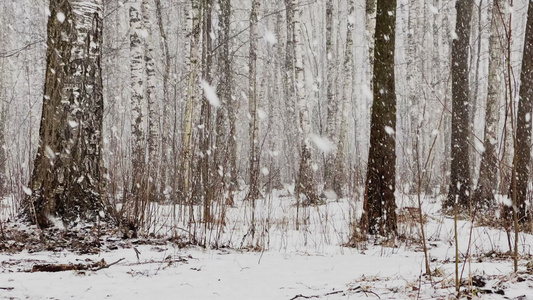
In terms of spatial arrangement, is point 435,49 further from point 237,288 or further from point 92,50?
point 237,288

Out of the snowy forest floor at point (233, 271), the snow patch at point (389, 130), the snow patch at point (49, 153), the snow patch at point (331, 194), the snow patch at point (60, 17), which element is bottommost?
the snowy forest floor at point (233, 271)

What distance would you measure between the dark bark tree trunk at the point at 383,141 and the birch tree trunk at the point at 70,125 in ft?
9.09

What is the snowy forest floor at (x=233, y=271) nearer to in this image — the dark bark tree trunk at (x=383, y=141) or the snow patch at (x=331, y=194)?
the dark bark tree trunk at (x=383, y=141)

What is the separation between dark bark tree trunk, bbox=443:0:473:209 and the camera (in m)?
7.67

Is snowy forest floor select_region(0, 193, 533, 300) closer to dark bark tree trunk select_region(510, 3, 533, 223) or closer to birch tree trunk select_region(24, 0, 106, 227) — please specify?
birch tree trunk select_region(24, 0, 106, 227)

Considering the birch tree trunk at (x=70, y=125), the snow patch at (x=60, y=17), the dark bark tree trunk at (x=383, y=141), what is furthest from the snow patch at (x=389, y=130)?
the snow patch at (x=60, y=17)

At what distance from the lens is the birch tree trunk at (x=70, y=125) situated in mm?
3787

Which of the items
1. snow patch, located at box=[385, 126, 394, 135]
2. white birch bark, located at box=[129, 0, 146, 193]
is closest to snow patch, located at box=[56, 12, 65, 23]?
snow patch, located at box=[385, 126, 394, 135]

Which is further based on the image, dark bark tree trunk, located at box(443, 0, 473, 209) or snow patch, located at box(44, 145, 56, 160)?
dark bark tree trunk, located at box(443, 0, 473, 209)

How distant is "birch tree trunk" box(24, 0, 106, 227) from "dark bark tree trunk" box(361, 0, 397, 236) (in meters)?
2.77

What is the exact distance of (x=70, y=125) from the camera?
3.91 m

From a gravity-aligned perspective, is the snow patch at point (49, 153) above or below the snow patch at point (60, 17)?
below

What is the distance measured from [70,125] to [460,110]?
6575mm

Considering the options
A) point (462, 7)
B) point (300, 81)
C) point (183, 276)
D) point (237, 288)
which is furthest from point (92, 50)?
point (462, 7)
